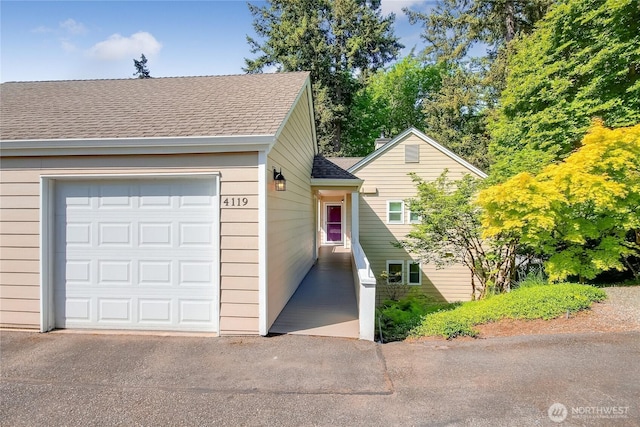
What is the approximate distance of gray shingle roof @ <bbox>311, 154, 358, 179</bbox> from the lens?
28.9ft

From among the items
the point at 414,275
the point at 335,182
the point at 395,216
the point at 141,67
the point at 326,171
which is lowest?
the point at 414,275

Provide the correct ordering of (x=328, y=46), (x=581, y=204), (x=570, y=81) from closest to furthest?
(x=581, y=204) < (x=570, y=81) < (x=328, y=46)

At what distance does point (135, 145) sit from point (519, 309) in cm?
650

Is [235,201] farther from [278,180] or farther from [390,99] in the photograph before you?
[390,99]

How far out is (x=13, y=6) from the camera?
617cm

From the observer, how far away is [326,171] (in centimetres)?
929

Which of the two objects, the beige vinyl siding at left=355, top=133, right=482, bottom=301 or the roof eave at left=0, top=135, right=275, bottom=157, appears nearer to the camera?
the roof eave at left=0, top=135, right=275, bottom=157

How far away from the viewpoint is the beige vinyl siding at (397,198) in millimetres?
11734

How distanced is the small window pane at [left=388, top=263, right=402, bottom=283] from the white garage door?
8547 millimetres

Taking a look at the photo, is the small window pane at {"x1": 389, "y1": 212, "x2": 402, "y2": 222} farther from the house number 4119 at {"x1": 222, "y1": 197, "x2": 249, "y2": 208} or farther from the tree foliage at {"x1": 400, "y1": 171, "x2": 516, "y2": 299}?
the house number 4119 at {"x1": 222, "y1": 197, "x2": 249, "y2": 208}

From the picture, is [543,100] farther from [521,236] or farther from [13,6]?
[13,6]

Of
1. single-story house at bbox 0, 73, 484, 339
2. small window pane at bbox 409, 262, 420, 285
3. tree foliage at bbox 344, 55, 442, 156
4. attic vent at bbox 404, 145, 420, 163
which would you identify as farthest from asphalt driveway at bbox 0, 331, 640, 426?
tree foliage at bbox 344, 55, 442, 156

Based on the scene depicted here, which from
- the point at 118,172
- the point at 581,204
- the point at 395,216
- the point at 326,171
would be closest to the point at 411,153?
the point at 395,216

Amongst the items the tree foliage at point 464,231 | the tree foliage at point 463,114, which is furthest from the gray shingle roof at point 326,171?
the tree foliage at point 463,114
